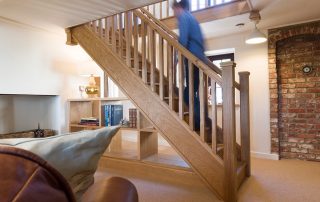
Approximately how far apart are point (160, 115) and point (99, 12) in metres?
1.42

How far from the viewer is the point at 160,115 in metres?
2.41

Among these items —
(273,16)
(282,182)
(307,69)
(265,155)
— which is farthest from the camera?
(265,155)

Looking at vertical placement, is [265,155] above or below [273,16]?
below

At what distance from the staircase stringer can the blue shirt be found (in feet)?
2.20

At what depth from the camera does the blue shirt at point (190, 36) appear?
8.14 ft

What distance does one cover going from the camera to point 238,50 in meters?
3.78

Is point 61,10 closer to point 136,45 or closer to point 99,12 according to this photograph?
point 99,12

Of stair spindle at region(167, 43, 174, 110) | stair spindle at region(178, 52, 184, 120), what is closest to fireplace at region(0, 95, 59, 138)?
stair spindle at region(167, 43, 174, 110)

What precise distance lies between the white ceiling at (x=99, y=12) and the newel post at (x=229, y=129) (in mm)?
1124

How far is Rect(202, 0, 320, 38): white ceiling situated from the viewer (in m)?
2.68

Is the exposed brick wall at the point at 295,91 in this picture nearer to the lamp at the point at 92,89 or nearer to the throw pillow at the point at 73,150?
the lamp at the point at 92,89

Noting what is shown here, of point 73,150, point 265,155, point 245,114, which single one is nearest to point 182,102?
point 245,114

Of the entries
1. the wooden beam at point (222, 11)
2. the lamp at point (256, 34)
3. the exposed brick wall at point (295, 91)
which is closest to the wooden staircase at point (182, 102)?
the lamp at point (256, 34)

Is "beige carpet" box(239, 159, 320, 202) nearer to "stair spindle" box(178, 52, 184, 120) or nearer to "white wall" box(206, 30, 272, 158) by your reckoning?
"white wall" box(206, 30, 272, 158)
